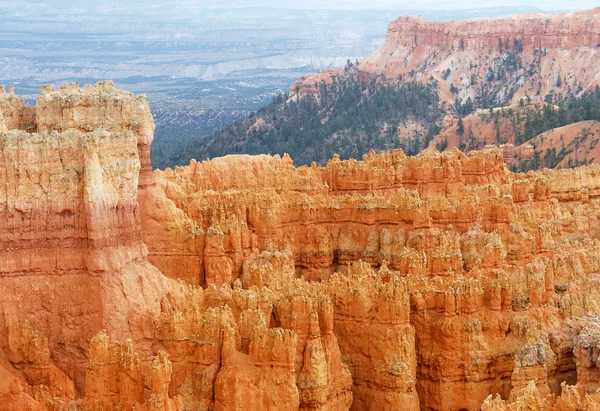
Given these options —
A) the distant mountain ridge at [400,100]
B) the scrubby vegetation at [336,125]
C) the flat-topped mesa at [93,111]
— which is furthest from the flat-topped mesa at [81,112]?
the distant mountain ridge at [400,100]

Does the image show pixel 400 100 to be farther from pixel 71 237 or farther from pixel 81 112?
pixel 71 237

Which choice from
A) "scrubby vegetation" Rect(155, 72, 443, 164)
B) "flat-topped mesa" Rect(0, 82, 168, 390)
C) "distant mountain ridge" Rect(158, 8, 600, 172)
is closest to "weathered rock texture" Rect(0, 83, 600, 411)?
"flat-topped mesa" Rect(0, 82, 168, 390)

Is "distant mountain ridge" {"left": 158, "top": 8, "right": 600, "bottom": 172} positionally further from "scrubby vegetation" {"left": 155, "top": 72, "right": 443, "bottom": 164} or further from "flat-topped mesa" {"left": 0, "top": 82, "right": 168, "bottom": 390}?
"flat-topped mesa" {"left": 0, "top": 82, "right": 168, "bottom": 390}

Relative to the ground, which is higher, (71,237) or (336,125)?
(71,237)

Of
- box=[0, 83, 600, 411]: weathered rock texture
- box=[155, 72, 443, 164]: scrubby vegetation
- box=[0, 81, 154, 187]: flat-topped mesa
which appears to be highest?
box=[0, 81, 154, 187]: flat-topped mesa

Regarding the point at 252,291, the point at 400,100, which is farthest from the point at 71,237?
the point at 400,100

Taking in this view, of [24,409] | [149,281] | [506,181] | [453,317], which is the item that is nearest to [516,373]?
[453,317]

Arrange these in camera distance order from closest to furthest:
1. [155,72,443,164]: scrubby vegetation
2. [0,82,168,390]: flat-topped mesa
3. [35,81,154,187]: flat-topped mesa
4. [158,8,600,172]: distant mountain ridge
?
[0,82,168,390]: flat-topped mesa, [35,81,154,187]: flat-topped mesa, [155,72,443,164]: scrubby vegetation, [158,8,600,172]: distant mountain ridge

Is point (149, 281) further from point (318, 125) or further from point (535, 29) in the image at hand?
point (535, 29)
